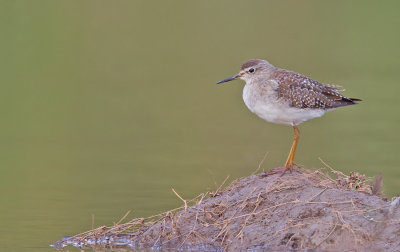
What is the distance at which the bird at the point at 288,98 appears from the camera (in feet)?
37.6

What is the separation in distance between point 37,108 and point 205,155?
4822 mm

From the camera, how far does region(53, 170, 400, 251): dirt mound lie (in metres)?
9.80

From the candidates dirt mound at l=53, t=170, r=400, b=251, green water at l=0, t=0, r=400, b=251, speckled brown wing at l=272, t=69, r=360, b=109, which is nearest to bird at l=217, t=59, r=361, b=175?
speckled brown wing at l=272, t=69, r=360, b=109

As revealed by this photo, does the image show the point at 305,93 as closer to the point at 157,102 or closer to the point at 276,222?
the point at 276,222

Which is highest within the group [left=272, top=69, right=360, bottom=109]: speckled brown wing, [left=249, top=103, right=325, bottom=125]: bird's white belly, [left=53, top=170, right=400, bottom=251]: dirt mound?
[left=272, top=69, right=360, bottom=109]: speckled brown wing

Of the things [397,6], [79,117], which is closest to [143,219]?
[79,117]

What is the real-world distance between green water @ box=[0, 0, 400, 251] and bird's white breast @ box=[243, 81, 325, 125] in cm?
202

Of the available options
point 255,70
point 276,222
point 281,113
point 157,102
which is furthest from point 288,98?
point 157,102

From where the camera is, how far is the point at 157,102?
20.4m

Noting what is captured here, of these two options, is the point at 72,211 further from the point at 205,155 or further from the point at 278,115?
the point at 205,155

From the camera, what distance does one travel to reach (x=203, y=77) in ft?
74.5

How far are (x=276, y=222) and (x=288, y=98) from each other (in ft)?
6.26

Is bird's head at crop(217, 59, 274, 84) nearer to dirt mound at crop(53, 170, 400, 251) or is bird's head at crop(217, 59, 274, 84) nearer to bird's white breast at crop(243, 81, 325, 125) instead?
bird's white breast at crop(243, 81, 325, 125)

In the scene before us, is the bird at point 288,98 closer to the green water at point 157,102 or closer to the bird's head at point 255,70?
the bird's head at point 255,70
